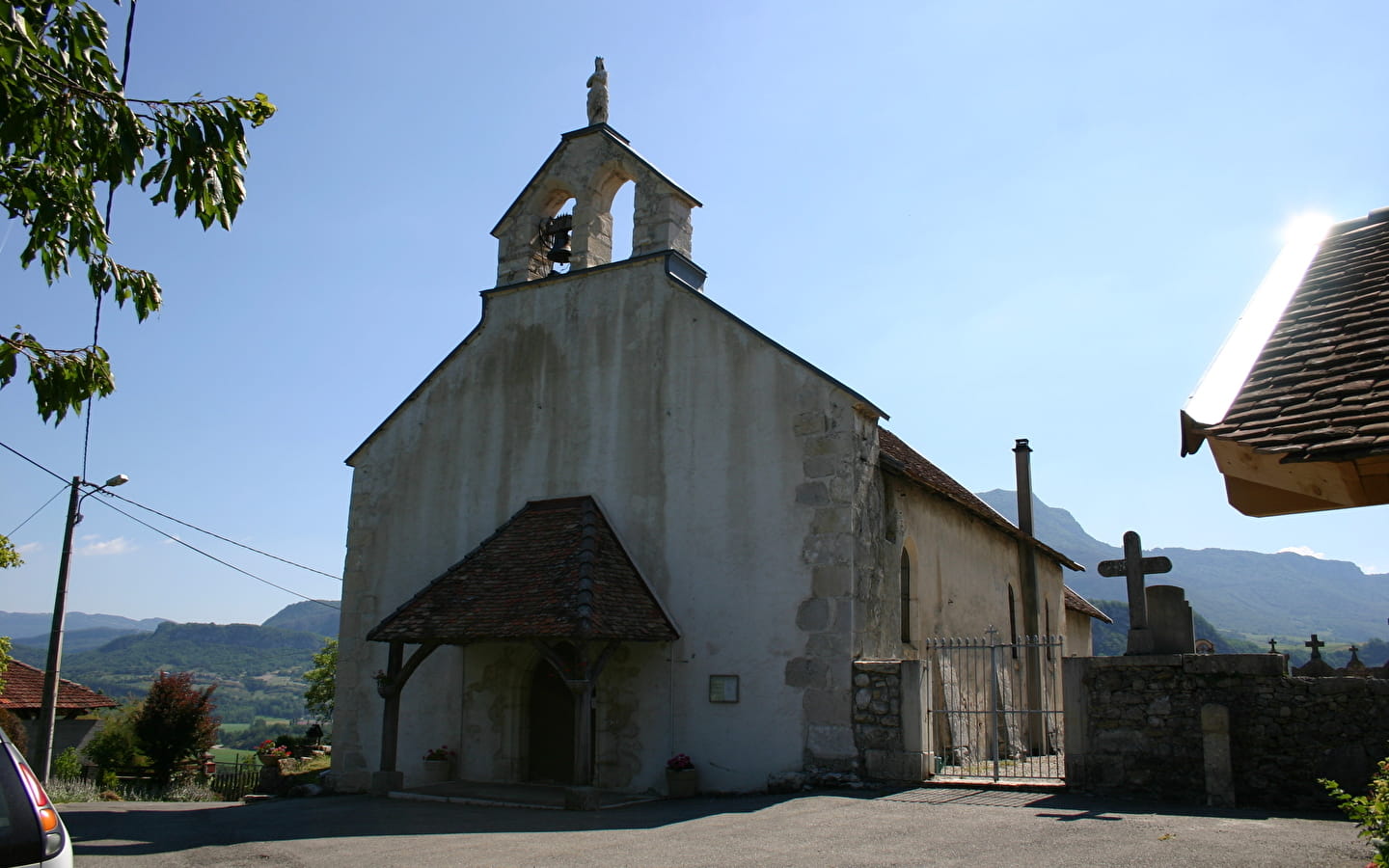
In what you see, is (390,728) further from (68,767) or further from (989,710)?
(68,767)

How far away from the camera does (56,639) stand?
19.6 meters

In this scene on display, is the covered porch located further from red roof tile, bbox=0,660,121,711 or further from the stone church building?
red roof tile, bbox=0,660,121,711

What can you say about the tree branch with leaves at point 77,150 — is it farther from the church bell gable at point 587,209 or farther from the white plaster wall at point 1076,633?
the white plaster wall at point 1076,633

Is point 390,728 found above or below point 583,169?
below

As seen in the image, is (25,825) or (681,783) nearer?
(25,825)

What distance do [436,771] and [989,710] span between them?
833cm

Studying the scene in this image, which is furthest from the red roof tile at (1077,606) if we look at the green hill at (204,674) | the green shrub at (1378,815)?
the green hill at (204,674)

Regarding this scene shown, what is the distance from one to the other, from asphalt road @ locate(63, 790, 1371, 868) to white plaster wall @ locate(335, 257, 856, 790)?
1.94 m

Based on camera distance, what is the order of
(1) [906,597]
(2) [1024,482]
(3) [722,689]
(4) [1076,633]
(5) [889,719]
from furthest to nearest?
(4) [1076,633] < (2) [1024,482] < (1) [906,597] < (3) [722,689] < (5) [889,719]

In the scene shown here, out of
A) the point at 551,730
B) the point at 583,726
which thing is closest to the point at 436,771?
the point at 551,730

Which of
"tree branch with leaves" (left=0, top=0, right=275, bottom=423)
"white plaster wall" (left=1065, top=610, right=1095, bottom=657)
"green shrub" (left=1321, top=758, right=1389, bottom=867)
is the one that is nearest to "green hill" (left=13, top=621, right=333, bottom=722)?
"white plaster wall" (left=1065, top=610, right=1095, bottom=657)

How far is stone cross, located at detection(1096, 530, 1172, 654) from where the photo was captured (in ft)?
40.5

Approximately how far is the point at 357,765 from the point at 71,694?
20.2 m

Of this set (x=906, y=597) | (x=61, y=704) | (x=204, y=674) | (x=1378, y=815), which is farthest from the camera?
(x=204, y=674)
